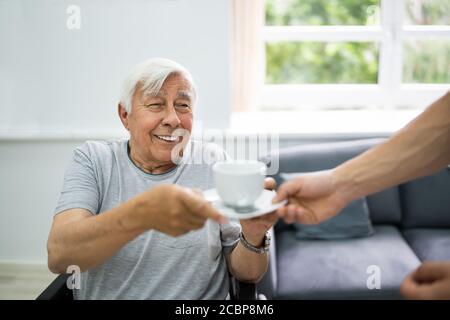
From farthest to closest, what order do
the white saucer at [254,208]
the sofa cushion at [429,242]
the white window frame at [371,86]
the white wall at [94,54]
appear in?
the white window frame at [371,86] → the white wall at [94,54] → the sofa cushion at [429,242] → the white saucer at [254,208]

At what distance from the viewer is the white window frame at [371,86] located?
2.98 metres

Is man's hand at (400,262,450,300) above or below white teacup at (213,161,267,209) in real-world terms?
below

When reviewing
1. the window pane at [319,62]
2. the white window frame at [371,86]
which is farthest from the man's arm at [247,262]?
the window pane at [319,62]

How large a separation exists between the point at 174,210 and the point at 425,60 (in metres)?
2.67

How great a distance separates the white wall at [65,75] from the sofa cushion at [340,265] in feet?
2.65

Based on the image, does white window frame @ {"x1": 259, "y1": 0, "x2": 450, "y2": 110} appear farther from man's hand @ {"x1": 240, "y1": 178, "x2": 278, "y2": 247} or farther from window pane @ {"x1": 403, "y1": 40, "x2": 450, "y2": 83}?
man's hand @ {"x1": 240, "y1": 178, "x2": 278, "y2": 247}

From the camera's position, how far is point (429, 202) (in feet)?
7.90

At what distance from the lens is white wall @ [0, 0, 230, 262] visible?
2.48m

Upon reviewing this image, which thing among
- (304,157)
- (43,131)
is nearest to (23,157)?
(43,131)

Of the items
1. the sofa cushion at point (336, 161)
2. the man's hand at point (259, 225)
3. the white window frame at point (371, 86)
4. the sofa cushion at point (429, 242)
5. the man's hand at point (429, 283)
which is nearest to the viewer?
the man's hand at point (429, 283)

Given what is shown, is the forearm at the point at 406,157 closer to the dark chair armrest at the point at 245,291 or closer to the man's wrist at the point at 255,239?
the man's wrist at the point at 255,239

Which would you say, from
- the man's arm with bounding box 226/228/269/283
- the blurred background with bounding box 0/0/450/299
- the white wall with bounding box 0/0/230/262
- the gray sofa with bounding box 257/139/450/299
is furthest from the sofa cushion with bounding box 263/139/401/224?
the man's arm with bounding box 226/228/269/283

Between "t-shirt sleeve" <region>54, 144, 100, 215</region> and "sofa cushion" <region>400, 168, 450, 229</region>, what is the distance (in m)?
1.69

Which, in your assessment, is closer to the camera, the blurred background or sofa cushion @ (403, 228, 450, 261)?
sofa cushion @ (403, 228, 450, 261)
